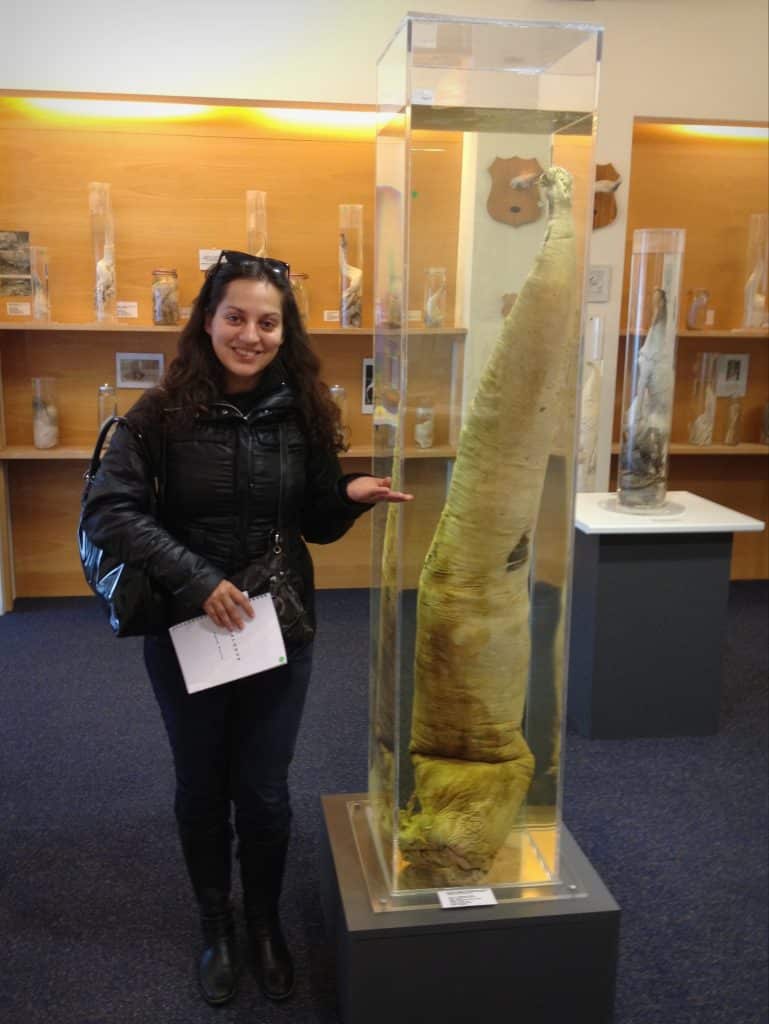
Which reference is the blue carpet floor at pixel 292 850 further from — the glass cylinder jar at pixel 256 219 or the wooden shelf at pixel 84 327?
the glass cylinder jar at pixel 256 219

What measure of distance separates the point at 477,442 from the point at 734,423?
3440 millimetres

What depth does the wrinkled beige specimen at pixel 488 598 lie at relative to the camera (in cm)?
148

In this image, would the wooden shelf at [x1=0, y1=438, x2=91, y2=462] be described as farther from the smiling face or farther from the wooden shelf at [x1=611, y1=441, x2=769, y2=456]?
the smiling face

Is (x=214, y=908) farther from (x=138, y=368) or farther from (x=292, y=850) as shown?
(x=138, y=368)

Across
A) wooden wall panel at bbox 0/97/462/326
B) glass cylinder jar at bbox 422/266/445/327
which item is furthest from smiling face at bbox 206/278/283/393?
wooden wall panel at bbox 0/97/462/326

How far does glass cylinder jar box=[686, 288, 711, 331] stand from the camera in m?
4.38

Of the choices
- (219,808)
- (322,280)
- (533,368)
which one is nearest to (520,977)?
(219,808)

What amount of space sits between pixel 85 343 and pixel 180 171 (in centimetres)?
88

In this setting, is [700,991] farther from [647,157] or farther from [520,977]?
[647,157]

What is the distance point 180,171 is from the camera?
409 centimetres

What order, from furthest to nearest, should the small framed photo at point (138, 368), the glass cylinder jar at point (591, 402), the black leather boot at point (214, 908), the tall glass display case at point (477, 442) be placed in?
the small framed photo at point (138, 368), the glass cylinder jar at point (591, 402), the black leather boot at point (214, 908), the tall glass display case at point (477, 442)

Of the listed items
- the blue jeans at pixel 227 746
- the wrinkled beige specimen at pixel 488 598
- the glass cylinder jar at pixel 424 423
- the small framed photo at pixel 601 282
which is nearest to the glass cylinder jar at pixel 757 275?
the small framed photo at pixel 601 282

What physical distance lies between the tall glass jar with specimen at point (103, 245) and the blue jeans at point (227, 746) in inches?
103

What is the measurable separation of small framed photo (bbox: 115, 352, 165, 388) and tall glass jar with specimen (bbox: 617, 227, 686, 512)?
86.2 inches
